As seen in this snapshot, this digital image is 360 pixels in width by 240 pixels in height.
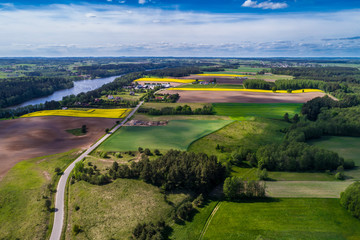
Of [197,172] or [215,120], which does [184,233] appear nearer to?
[197,172]

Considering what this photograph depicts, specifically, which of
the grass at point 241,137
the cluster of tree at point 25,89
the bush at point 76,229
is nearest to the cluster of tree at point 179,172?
the grass at point 241,137

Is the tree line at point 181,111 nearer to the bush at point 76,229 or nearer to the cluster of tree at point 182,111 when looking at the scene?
the cluster of tree at point 182,111

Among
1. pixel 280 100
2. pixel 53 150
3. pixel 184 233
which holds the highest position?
pixel 280 100

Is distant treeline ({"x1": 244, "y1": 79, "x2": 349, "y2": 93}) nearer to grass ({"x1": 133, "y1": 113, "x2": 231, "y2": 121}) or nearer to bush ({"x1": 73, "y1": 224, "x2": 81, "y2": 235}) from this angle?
grass ({"x1": 133, "y1": 113, "x2": 231, "y2": 121})

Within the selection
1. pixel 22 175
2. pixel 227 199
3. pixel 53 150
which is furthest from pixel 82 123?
pixel 227 199

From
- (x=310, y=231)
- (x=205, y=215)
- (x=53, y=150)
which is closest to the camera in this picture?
(x=310, y=231)
